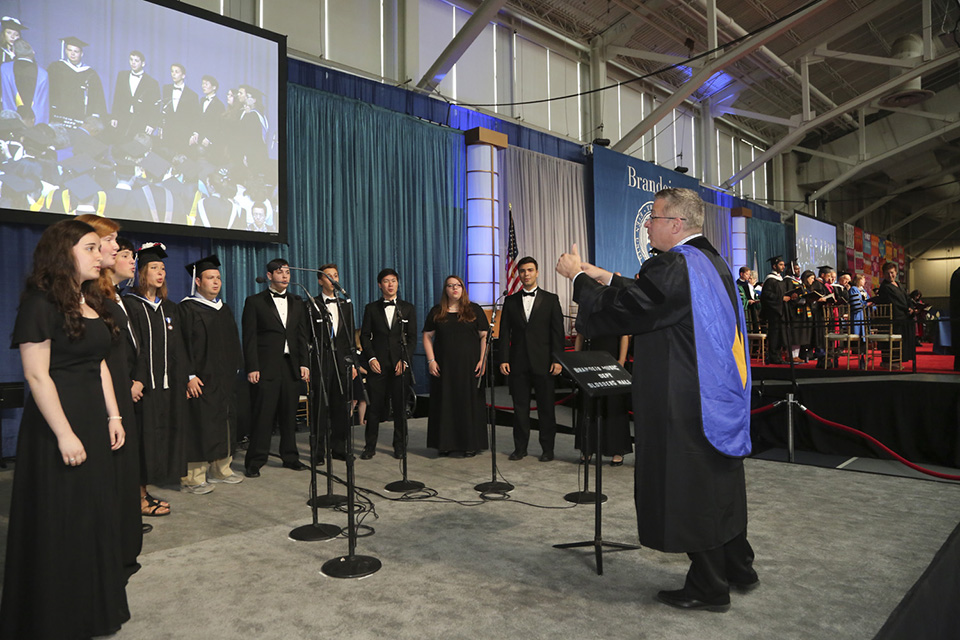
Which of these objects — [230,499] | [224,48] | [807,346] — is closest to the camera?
[230,499]

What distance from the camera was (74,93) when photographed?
5.84 m

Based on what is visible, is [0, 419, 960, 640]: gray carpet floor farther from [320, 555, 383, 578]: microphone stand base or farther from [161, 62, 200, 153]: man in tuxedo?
[161, 62, 200, 153]: man in tuxedo

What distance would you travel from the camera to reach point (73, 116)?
583 centimetres

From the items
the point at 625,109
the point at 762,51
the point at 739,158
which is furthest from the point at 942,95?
the point at 625,109

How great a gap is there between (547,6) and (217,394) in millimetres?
9540

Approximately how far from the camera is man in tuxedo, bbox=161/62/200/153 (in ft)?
21.3

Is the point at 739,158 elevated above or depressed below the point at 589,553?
above

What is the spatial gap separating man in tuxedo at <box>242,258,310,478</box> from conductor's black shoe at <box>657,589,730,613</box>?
11.3 feet

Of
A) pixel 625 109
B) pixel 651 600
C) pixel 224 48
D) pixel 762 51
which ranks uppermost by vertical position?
pixel 762 51

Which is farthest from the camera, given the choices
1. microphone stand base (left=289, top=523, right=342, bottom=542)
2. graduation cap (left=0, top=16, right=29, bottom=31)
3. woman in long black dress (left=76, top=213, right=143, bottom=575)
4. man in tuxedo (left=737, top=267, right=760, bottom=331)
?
man in tuxedo (left=737, top=267, right=760, bottom=331)

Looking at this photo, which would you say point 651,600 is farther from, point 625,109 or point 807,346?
point 625,109

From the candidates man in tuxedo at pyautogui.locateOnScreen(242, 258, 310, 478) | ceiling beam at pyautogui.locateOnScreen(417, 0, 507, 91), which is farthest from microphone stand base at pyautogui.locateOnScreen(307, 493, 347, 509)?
ceiling beam at pyautogui.locateOnScreen(417, 0, 507, 91)

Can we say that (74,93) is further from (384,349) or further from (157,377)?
(384,349)

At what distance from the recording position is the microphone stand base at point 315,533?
141 inches
